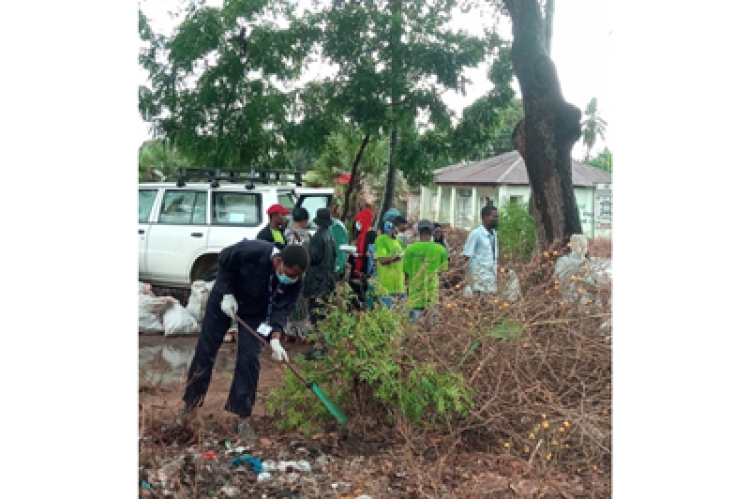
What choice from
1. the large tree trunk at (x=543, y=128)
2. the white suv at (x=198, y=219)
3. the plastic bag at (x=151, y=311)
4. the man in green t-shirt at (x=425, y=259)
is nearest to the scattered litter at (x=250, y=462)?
the man in green t-shirt at (x=425, y=259)

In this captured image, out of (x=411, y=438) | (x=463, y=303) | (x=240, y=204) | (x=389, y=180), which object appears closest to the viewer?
(x=411, y=438)

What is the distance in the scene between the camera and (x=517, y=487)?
13.3 feet

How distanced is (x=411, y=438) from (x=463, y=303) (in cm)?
98

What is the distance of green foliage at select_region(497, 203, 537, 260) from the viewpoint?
11880 millimetres

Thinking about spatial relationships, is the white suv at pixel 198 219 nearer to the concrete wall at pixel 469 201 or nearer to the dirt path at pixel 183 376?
the dirt path at pixel 183 376

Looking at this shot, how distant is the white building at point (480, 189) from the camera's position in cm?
1972

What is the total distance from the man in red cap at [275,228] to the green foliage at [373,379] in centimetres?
262

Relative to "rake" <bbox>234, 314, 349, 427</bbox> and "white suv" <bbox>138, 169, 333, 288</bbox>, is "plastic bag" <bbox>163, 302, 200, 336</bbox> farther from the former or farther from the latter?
"rake" <bbox>234, 314, 349, 427</bbox>

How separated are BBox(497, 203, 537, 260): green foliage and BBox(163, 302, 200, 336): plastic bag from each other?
16.8 feet

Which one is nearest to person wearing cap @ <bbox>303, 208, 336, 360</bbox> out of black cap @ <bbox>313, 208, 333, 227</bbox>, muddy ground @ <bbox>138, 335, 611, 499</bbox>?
black cap @ <bbox>313, 208, 333, 227</bbox>

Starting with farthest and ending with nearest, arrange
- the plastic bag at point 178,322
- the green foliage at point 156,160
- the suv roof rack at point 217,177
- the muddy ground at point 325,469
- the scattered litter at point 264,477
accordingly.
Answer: the green foliage at point 156,160 → the suv roof rack at point 217,177 → the plastic bag at point 178,322 → the scattered litter at point 264,477 → the muddy ground at point 325,469
